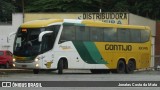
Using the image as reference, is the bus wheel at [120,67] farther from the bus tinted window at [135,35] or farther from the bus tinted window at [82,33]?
the bus tinted window at [82,33]

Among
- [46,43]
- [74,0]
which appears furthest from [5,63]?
[46,43]

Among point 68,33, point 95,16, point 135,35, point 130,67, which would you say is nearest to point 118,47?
point 130,67

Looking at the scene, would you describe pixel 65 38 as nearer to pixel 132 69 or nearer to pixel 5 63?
pixel 132 69

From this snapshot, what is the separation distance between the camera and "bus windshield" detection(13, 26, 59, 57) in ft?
103

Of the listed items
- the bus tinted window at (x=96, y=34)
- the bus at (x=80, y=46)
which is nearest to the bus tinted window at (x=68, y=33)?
the bus at (x=80, y=46)

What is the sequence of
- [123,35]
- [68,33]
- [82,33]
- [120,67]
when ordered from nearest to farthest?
[68,33]
[82,33]
[120,67]
[123,35]

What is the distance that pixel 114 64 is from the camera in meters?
36.0

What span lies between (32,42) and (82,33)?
385 cm

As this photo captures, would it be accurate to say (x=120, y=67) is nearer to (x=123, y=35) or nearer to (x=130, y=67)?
(x=130, y=67)

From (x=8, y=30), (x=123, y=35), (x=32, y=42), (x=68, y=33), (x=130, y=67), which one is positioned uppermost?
(x=8, y=30)

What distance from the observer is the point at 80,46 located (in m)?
33.6

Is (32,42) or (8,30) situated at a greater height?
(8,30)

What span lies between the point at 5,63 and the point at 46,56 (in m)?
15.7

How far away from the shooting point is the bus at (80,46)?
31.5 metres
